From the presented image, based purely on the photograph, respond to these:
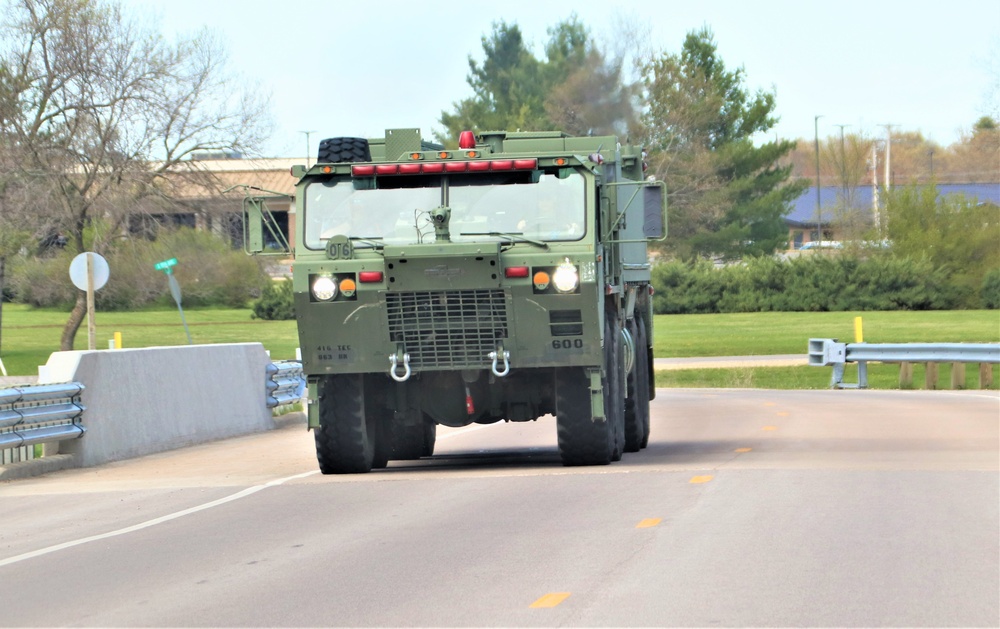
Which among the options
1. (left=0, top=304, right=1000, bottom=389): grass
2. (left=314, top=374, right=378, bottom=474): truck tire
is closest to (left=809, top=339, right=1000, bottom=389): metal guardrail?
(left=0, top=304, right=1000, bottom=389): grass

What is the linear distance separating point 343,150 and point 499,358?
2.36 m

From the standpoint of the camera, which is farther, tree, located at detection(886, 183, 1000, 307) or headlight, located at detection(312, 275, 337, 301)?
tree, located at detection(886, 183, 1000, 307)

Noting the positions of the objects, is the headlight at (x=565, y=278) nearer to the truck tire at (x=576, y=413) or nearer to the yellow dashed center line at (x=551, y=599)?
the truck tire at (x=576, y=413)

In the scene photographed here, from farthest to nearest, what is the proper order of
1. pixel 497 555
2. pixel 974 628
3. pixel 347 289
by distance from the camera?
pixel 347 289
pixel 497 555
pixel 974 628

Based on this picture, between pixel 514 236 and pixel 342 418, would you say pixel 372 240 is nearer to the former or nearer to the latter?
pixel 514 236

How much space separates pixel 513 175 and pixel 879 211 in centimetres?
6203

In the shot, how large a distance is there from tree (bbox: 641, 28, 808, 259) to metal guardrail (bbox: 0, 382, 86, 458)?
149 feet

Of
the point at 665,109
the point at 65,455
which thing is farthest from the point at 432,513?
the point at 665,109

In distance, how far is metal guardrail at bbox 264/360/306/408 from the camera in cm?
2105

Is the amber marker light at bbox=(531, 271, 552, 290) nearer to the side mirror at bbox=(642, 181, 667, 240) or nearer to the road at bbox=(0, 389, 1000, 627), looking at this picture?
the side mirror at bbox=(642, 181, 667, 240)

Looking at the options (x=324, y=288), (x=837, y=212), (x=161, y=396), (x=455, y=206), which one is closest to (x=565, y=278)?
(x=455, y=206)

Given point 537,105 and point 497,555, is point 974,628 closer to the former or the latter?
point 497,555

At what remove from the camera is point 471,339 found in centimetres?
1296

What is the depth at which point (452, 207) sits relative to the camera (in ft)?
43.0
